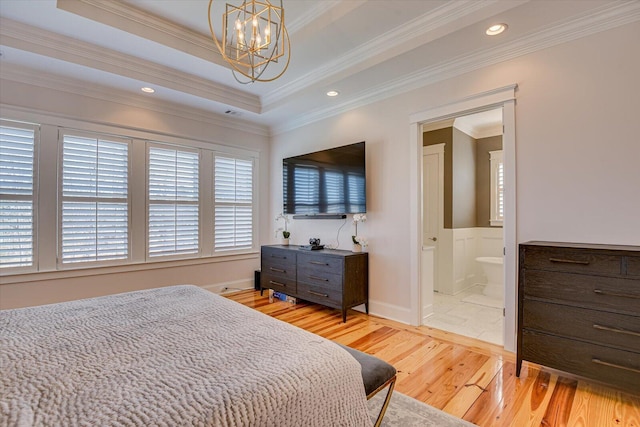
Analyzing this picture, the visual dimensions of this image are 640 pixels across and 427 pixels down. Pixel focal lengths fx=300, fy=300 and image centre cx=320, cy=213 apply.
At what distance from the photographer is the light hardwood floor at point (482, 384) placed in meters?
1.81

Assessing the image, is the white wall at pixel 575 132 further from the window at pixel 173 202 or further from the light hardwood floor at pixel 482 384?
the window at pixel 173 202

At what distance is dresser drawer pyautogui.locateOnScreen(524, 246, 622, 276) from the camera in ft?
6.13

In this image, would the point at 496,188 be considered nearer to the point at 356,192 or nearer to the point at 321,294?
the point at 356,192

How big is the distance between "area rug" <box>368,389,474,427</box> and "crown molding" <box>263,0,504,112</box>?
2.82 meters

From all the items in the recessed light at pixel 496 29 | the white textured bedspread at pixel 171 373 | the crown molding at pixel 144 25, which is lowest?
the white textured bedspread at pixel 171 373

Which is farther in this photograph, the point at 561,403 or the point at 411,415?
the point at 561,403

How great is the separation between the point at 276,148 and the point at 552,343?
4272mm

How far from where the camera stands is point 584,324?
196 centimetres

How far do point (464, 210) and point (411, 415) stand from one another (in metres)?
3.76

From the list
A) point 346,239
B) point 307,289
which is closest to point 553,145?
point 346,239

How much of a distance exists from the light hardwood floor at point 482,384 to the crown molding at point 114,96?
129 inches

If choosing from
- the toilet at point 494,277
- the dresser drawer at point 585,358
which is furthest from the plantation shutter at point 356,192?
the toilet at point 494,277

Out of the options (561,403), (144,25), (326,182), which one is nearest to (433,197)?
(326,182)

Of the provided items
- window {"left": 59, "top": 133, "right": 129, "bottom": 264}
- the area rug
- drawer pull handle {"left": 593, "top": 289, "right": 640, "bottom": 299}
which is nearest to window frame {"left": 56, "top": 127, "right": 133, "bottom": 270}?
window {"left": 59, "top": 133, "right": 129, "bottom": 264}
